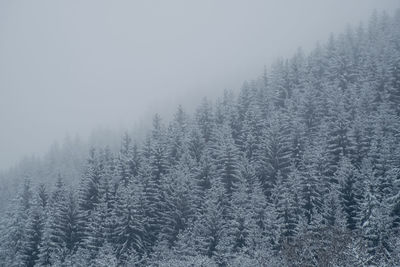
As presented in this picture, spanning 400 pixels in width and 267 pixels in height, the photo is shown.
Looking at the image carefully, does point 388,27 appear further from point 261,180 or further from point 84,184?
point 84,184

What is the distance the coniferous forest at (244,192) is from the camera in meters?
45.4

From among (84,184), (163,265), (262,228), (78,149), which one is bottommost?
(163,265)

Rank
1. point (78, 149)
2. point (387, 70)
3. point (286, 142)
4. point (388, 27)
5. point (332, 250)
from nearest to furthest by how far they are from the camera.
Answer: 1. point (332, 250)
2. point (286, 142)
3. point (387, 70)
4. point (388, 27)
5. point (78, 149)

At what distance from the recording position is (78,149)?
130 metres

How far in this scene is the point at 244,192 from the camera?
56469mm

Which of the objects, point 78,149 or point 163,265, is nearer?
point 163,265

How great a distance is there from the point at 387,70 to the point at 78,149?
9624cm

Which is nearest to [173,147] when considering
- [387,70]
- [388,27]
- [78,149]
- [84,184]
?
[84,184]

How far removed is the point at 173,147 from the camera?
7162 cm

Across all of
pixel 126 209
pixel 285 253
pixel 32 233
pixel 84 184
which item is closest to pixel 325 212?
pixel 285 253

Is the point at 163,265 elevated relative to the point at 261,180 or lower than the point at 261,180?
lower

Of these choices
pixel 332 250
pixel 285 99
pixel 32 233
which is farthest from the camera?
pixel 285 99

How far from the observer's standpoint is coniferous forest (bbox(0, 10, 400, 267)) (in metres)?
45.4

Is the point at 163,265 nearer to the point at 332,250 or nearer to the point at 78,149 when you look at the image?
the point at 332,250
